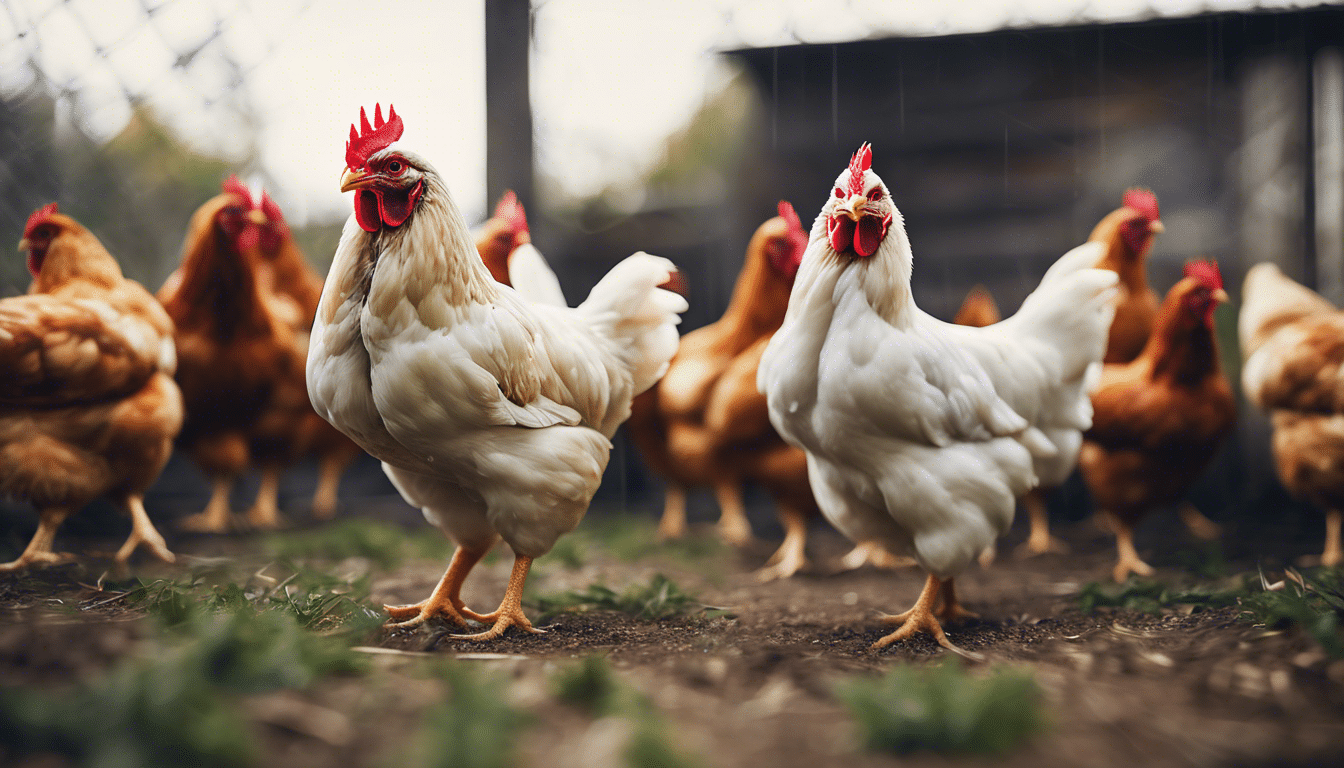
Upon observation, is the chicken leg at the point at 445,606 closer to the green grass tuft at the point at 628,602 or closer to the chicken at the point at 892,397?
the green grass tuft at the point at 628,602

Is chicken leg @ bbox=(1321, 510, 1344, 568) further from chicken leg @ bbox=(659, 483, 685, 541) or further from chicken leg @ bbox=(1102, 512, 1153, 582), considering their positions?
chicken leg @ bbox=(659, 483, 685, 541)

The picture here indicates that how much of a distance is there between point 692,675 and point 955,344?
142 cm

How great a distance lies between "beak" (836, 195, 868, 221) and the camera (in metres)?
2.20

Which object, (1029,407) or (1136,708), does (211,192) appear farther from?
(1136,708)

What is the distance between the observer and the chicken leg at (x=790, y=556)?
3.71 metres

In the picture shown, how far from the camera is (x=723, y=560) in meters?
4.15

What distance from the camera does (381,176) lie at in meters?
2.06

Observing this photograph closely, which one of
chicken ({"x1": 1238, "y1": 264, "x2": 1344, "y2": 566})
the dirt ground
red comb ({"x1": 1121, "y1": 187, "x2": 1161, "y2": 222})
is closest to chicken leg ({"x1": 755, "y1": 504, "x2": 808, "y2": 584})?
the dirt ground

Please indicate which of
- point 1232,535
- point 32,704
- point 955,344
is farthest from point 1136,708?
point 1232,535

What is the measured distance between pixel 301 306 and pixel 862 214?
3944 millimetres

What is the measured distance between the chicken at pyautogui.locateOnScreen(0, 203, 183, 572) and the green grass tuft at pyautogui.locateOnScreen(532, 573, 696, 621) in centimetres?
180

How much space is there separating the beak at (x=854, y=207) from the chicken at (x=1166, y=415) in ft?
7.26

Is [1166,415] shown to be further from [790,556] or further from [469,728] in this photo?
[469,728]

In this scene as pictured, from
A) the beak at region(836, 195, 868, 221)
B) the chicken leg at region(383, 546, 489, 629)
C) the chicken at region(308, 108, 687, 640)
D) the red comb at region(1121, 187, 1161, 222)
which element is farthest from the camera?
the red comb at region(1121, 187, 1161, 222)
